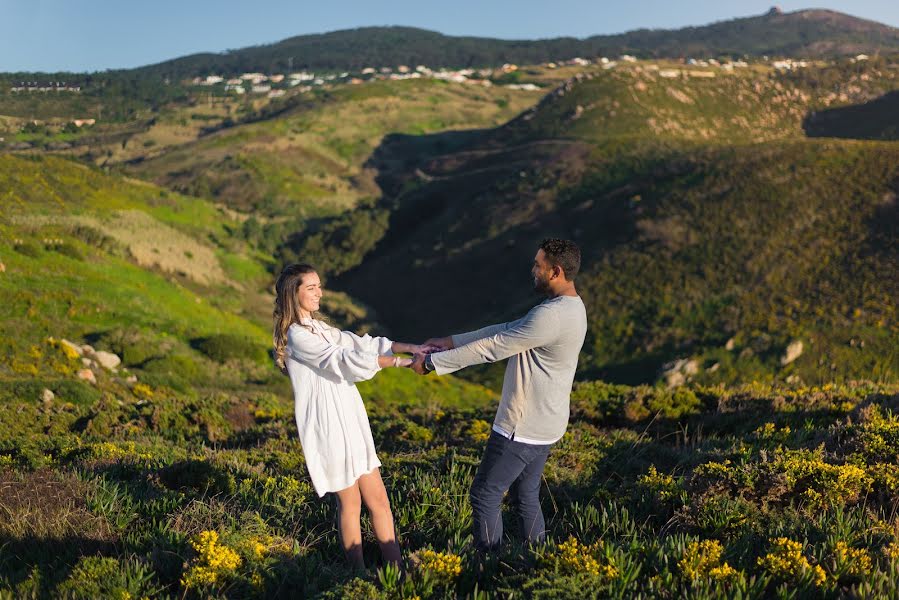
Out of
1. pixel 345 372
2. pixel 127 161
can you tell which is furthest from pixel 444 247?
pixel 127 161

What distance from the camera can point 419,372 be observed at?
5.11 meters

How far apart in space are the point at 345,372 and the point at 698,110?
86.9m

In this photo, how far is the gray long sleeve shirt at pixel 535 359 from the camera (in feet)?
16.2

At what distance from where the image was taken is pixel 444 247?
177ft

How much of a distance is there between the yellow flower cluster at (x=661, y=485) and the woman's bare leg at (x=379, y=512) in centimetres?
287

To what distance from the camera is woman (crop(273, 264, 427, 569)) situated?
4805 mm

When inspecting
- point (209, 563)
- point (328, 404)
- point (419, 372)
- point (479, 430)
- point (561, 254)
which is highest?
point (561, 254)

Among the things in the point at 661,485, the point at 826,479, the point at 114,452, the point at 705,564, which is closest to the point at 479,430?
the point at 661,485

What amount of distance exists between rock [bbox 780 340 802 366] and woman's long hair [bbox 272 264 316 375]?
27.4 metres

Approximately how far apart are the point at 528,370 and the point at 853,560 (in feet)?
8.08

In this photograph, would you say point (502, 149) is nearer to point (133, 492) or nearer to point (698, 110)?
point (698, 110)

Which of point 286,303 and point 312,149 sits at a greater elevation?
point 312,149

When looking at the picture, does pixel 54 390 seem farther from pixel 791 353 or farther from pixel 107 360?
pixel 791 353

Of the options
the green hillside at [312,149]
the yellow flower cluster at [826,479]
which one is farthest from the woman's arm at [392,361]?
the green hillside at [312,149]
